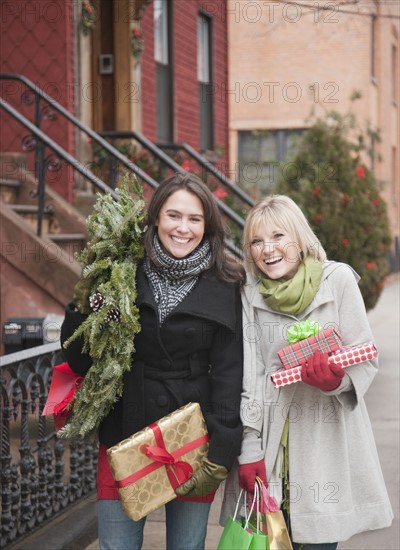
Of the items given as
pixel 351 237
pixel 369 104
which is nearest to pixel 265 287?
pixel 351 237

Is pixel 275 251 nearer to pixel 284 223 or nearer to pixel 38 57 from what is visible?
pixel 284 223

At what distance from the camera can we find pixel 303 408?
3.49m

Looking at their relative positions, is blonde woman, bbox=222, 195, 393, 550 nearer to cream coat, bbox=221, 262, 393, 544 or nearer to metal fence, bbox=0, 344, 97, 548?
cream coat, bbox=221, 262, 393, 544

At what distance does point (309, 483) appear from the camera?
11.3ft

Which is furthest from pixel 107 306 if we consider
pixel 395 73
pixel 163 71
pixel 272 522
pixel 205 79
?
pixel 395 73

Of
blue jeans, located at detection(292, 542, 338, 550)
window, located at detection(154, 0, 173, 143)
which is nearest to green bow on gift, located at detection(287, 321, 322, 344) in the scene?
blue jeans, located at detection(292, 542, 338, 550)

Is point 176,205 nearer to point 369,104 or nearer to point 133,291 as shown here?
point 133,291

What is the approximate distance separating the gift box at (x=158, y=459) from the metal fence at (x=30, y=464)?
1.50m

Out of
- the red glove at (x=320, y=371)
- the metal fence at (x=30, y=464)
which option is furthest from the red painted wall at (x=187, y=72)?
the red glove at (x=320, y=371)

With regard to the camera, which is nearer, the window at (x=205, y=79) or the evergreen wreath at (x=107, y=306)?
the evergreen wreath at (x=107, y=306)

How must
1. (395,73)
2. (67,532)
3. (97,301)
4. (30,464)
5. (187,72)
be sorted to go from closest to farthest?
(97,301) < (30,464) < (67,532) < (187,72) < (395,73)

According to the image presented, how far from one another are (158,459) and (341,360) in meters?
0.73

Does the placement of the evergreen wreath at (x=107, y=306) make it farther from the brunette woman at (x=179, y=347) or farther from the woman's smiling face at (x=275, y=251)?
the woman's smiling face at (x=275, y=251)

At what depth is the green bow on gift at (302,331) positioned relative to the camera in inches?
131
